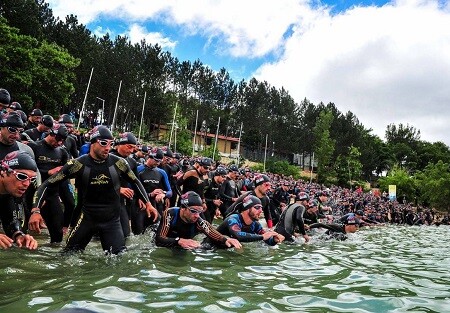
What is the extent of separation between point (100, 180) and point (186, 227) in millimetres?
2028

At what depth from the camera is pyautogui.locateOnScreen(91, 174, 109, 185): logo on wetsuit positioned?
19.1ft

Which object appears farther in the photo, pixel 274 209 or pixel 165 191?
pixel 274 209

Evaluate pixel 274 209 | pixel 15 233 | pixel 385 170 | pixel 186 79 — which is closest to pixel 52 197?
pixel 15 233

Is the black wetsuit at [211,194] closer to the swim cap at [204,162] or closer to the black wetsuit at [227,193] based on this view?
the black wetsuit at [227,193]

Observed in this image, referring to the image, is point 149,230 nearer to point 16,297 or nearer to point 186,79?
point 16,297

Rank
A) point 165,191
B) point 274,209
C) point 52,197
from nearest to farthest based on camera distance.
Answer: point 52,197, point 165,191, point 274,209

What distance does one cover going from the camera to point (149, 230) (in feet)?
31.3

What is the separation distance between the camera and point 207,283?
17.8 feet

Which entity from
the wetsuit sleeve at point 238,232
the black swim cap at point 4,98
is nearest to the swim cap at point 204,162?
the wetsuit sleeve at point 238,232

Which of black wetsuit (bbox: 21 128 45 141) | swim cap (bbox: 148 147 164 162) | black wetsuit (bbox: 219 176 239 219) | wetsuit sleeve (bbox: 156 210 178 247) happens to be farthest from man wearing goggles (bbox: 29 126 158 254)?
black wetsuit (bbox: 219 176 239 219)

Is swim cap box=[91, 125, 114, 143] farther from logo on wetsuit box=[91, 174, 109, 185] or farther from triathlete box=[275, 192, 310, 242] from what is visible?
triathlete box=[275, 192, 310, 242]

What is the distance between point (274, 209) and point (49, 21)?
47.7 metres

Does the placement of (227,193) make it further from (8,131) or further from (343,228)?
(8,131)

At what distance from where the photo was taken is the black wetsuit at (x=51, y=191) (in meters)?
6.86
